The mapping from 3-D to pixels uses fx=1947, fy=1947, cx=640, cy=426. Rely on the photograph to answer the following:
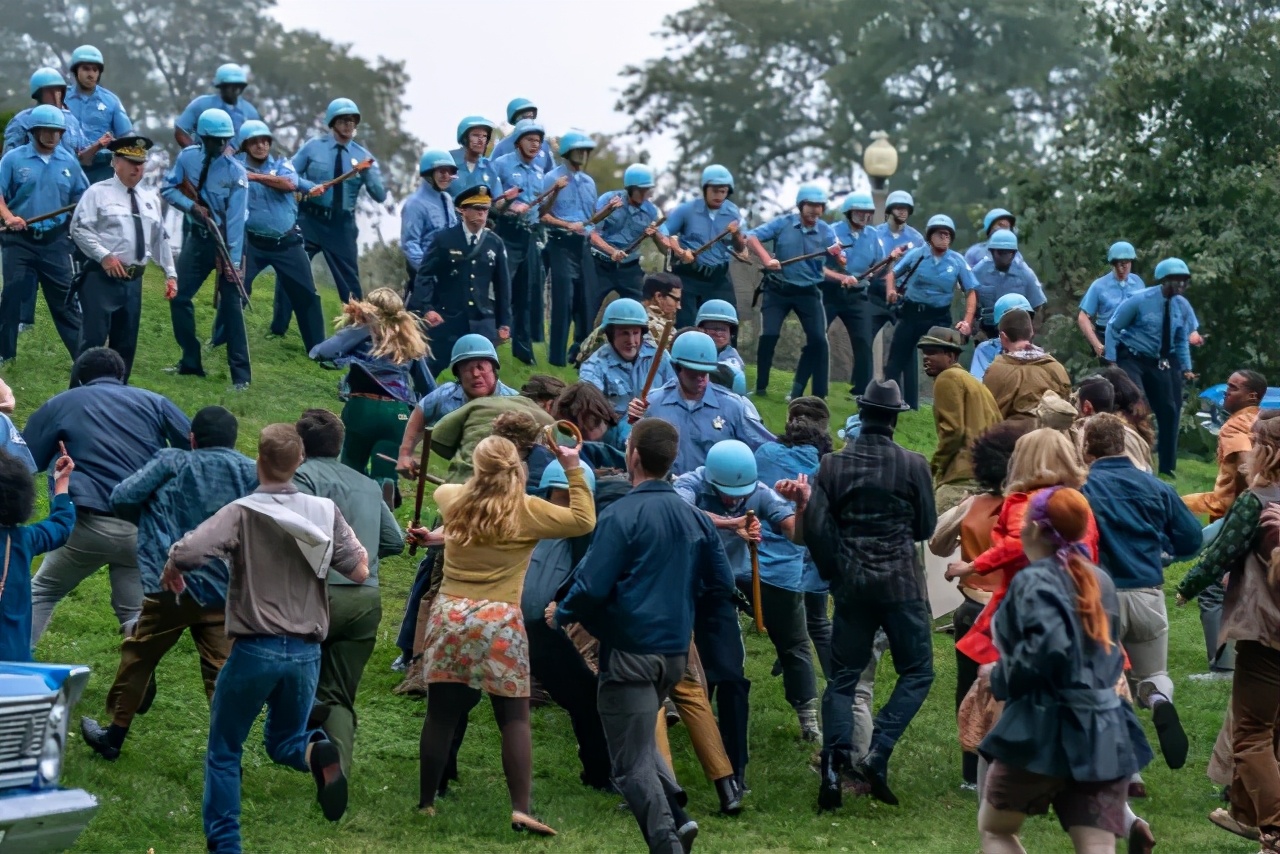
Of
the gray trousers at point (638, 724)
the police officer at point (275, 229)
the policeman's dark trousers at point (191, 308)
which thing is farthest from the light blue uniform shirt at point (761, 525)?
the police officer at point (275, 229)

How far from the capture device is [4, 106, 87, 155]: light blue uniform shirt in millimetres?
15797

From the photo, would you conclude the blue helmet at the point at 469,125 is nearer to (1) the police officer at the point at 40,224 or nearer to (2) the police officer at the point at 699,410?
(1) the police officer at the point at 40,224

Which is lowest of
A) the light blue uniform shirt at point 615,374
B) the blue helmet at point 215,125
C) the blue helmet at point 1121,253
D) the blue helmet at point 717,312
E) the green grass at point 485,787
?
the green grass at point 485,787

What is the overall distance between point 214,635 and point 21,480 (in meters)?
1.46

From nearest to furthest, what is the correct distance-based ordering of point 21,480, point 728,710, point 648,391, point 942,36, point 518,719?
1. point 21,480
2. point 518,719
3. point 728,710
4. point 648,391
5. point 942,36

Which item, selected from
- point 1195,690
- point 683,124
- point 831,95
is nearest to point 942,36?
point 831,95

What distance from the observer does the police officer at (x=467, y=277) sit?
1451 cm

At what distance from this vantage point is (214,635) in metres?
8.87

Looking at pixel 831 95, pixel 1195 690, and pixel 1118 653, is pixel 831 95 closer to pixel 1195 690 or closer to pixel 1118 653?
pixel 1195 690

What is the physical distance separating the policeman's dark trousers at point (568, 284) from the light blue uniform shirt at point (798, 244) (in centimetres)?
163

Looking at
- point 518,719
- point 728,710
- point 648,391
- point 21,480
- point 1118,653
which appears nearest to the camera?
point 1118,653

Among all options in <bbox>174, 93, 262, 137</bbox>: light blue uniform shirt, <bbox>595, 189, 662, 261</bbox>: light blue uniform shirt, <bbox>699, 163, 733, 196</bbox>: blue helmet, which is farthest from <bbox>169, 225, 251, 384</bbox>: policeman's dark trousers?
<bbox>699, 163, 733, 196</bbox>: blue helmet

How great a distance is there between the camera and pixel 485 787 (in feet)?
31.2

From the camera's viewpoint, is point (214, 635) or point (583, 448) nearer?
point (214, 635)
